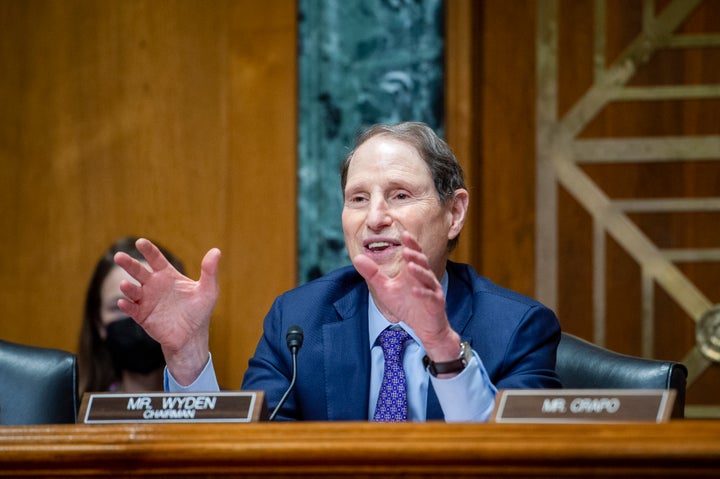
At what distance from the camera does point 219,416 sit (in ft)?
5.53

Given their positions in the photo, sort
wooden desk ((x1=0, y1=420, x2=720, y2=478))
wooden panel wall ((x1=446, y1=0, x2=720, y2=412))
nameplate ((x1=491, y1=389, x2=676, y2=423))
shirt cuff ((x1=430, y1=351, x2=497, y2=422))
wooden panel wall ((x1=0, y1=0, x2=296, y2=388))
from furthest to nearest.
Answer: wooden panel wall ((x1=0, y1=0, x2=296, y2=388)) → wooden panel wall ((x1=446, y1=0, x2=720, y2=412)) → shirt cuff ((x1=430, y1=351, x2=497, y2=422)) → nameplate ((x1=491, y1=389, x2=676, y2=423)) → wooden desk ((x1=0, y1=420, x2=720, y2=478))

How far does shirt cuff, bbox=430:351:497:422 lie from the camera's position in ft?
6.45

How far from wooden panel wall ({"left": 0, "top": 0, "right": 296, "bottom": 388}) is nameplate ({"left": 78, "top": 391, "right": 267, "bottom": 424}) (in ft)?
7.25

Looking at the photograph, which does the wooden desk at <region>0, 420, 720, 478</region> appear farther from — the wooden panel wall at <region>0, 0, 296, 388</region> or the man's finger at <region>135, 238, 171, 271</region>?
the wooden panel wall at <region>0, 0, 296, 388</region>

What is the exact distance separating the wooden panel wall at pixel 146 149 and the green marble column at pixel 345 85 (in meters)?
0.07

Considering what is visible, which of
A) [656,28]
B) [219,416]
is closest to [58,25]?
[656,28]

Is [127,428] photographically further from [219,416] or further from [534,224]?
[534,224]

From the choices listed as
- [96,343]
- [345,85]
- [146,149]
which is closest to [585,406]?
[96,343]

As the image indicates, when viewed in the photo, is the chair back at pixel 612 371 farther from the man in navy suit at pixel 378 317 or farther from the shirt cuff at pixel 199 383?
the shirt cuff at pixel 199 383

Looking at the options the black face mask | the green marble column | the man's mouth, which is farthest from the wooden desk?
the green marble column

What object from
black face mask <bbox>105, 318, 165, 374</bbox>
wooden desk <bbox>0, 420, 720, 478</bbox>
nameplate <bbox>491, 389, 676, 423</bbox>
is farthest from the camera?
black face mask <bbox>105, 318, 165, 374</bbox>

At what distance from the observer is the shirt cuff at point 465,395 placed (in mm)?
1965

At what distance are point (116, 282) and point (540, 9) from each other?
1.86 metres

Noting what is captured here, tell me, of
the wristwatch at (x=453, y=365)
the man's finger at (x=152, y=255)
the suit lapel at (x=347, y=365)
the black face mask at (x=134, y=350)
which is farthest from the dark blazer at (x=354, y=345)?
the black face mask at (x=134, y=350)
